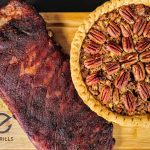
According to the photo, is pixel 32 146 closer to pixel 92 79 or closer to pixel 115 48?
pixel 92 79

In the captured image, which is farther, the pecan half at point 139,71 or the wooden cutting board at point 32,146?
the wooden cutting board at point 32,146

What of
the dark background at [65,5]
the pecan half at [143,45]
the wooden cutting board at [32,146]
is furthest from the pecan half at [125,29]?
the dark background at [65,5]

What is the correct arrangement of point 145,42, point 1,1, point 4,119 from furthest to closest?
1. point 1,1
2. point 4,119
3. point 145,42

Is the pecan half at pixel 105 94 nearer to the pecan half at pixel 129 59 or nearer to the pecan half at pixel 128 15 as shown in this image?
the pecan half at pixel 129 59

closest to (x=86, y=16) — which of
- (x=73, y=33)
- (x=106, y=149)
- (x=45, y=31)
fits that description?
(x=73, y=33)

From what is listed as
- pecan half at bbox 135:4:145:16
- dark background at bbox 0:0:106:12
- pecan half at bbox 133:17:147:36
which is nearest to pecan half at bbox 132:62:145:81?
pecan half at bbox 133:17:147:36

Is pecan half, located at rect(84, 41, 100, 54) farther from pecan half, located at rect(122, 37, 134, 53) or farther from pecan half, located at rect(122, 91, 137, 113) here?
pecan half, located at rect(122, 91, 137, 113)

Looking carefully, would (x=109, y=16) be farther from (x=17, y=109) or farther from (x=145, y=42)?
(x=17, y=109)
